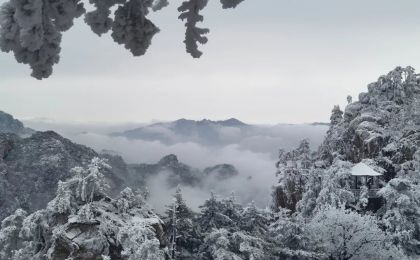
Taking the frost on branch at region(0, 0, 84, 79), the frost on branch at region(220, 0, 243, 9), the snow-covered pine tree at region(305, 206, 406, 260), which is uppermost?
the frost on branch at region(220, 0, 243, 9)

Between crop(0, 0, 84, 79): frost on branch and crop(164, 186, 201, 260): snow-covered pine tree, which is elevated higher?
crop(0, 0, 84, 79): frost on branch

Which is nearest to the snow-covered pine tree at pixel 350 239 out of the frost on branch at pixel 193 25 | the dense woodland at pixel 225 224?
the dense woodland at pixel 225 224

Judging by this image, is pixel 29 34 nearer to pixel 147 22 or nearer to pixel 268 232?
pixel 147 22

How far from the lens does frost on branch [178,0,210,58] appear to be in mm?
3121

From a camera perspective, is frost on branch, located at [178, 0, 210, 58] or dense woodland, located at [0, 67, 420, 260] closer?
frost on branch, located at [178, 0, 210, 58]

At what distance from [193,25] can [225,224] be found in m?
34.4

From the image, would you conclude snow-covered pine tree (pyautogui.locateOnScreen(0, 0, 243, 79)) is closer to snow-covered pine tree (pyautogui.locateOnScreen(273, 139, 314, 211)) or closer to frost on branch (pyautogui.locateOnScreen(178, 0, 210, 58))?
frost on branch (pyautogui.locateOnScreen(178, 0, 210, 58))

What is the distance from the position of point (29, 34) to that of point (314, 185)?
1866 inches

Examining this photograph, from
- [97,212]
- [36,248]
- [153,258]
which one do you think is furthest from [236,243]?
[36,248]

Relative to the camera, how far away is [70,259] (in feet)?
91.3

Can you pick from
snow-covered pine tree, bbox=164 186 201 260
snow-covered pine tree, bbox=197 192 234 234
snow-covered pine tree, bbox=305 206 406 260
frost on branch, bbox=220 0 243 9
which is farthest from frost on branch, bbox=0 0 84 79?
snow-covered pine tree, bbox=305 206 406 260

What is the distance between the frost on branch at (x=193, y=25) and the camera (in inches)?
123

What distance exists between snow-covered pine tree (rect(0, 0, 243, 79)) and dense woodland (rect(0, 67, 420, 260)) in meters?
25.5

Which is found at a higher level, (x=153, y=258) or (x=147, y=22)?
(x=147, y=22)
